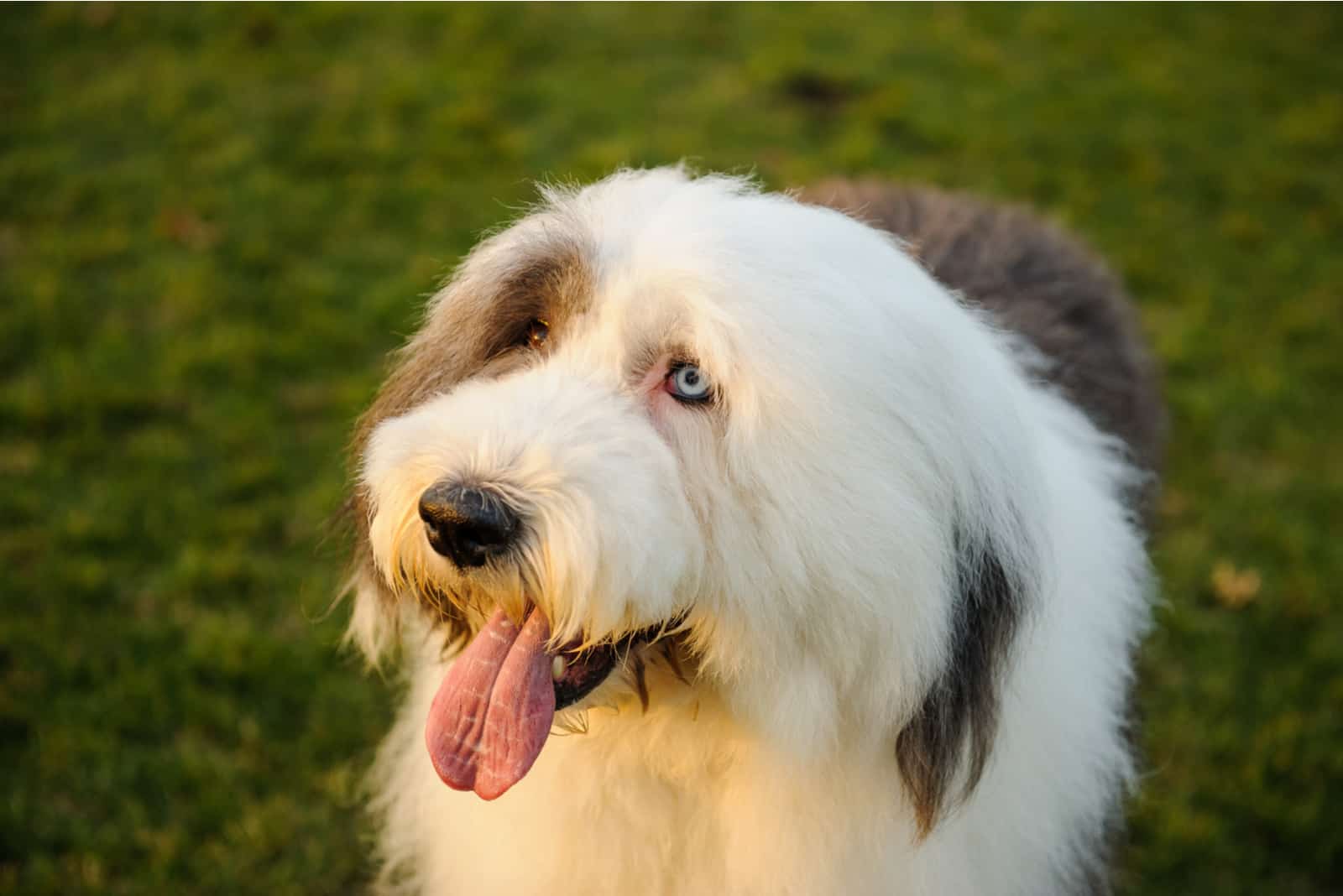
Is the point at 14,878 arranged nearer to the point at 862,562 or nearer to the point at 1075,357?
the point at 862,562

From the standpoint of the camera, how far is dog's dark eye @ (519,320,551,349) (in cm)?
182

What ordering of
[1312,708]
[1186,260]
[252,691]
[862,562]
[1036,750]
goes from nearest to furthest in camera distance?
[862,562] → [1036,750] → [252,691] → [1312,708] → [1186,260]

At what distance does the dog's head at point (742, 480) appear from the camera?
153 centimetres

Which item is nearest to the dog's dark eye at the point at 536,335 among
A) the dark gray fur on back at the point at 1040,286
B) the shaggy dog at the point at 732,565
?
the shaggy dog at the point at 732,565

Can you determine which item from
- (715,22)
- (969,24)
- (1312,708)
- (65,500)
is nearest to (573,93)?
(715,22)

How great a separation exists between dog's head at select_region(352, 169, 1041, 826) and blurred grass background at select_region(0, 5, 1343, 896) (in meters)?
1.01

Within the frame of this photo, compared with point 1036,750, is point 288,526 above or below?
below

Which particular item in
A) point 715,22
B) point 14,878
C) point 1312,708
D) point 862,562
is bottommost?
point 14,878

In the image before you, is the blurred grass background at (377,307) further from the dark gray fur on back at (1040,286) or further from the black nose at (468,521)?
the black nose at (468,521)

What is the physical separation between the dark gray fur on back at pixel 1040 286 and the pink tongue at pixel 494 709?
132 centimetres

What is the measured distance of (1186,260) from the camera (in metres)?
5.61

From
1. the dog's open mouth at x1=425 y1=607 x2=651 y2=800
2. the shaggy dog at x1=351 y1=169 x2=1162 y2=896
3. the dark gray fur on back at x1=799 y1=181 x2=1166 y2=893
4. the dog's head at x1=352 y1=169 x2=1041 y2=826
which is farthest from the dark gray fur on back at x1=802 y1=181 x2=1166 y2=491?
the dog's open mouth at x1=425 y1=607 x2=651 y2=800

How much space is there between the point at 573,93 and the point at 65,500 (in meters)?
3.38

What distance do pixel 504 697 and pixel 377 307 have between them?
313 centimetres
